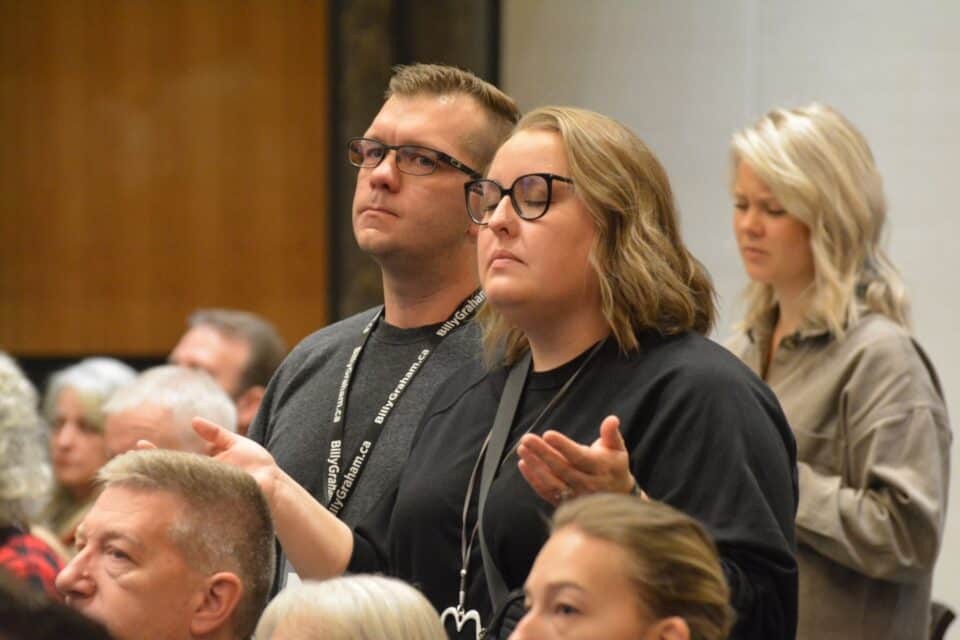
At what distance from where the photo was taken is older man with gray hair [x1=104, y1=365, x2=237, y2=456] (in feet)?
13.9

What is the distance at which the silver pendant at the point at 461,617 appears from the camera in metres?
2.58

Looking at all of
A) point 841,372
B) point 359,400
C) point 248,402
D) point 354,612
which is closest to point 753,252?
point 841,372

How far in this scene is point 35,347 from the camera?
8.50 metres

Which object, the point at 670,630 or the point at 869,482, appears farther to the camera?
the point at 869,482

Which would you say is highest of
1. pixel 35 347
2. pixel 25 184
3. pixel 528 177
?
pixel 528 177

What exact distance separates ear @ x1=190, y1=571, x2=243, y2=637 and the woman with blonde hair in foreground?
69 centimetres

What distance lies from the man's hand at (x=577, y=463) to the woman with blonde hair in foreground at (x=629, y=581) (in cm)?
6

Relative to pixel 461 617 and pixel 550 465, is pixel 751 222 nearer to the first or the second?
pixel 461 617

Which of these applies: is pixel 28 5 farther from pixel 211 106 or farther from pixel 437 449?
pixel 437 449

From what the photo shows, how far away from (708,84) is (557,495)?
3.99 m

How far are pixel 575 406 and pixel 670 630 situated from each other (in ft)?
1.74

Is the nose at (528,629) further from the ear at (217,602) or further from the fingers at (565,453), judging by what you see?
the ear at (217,602)

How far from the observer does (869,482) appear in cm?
349

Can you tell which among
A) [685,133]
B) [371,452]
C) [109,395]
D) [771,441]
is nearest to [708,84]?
[685,133]
